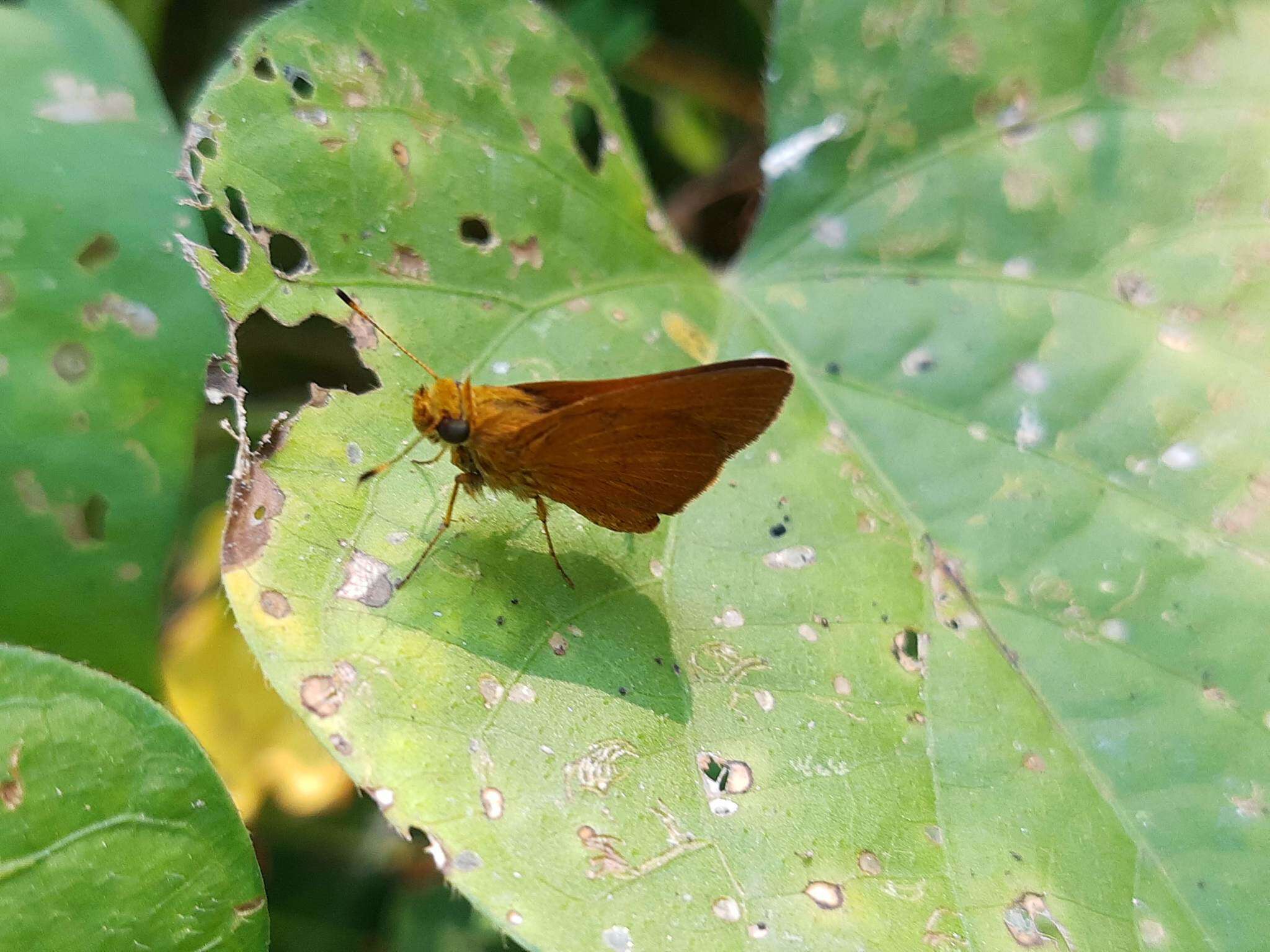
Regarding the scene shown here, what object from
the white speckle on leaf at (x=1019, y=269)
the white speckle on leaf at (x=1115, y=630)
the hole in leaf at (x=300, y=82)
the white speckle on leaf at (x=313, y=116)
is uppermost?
the hole in leaf at (x=300, y=82)

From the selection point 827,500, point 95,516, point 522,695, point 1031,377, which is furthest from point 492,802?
point 1031,377

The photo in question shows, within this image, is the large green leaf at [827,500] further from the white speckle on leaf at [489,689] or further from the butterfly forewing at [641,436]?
the butterfly forewing at [641,436]

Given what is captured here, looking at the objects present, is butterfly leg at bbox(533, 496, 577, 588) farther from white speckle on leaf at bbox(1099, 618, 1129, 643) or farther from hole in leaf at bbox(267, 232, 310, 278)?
white speckle on leaf at bbox(1099, 618, 1129, 643)

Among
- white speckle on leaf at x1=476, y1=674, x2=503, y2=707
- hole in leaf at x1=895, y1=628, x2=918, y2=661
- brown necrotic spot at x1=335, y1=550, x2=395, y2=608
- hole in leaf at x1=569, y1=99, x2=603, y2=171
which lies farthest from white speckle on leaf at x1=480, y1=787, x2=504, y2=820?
hole in leaf at x1=569, y1=99, x2=603, y2=171

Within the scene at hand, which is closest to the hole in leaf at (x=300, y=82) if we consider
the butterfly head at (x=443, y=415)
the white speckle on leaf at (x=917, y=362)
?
the butterfly head at (x=443, y=415)

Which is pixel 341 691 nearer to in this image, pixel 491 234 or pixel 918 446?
pixel 491 234

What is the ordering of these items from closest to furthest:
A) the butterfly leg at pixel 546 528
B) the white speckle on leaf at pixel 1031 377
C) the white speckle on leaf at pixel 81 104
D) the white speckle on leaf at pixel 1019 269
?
the butterfly leg at pixel 546 528, the white speckle on leaf at pixel 81 104, the white speckle on leaf at pixel 1031 377, the white speckle on leaf at pixel 1019 269
